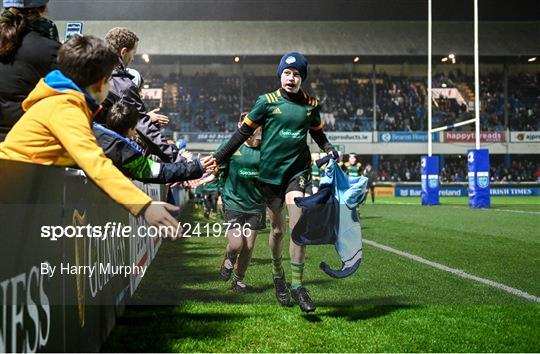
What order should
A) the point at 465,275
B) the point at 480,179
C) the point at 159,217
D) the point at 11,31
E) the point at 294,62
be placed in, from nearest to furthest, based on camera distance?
the point at 159,217, the point at 11,31, the point at 294,62, the point at 465,275, the point at 480,179

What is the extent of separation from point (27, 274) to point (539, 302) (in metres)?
4.61

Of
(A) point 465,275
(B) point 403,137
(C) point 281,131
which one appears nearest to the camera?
(C) point 281,131

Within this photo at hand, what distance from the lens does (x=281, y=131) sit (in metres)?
5.29

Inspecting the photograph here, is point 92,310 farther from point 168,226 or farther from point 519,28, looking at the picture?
point 519,28

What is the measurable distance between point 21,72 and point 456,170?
38.8 metres

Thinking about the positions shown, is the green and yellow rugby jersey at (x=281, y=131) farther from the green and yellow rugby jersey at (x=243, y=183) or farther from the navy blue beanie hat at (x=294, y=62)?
the green and yellow rugby jersey at (x=243, y=183)

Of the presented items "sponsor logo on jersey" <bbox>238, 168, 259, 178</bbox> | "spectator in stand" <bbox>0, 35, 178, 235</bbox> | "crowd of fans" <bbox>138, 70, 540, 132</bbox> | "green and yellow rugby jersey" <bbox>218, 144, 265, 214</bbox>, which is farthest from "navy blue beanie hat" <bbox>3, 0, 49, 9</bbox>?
"crowd of fans" <bbox>138, 70, 540, 132</bbox>

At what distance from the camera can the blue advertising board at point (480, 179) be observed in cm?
2228

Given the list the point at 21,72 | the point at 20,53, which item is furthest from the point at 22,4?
the point at 21,72

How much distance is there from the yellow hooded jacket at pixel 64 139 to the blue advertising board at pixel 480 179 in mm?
21236

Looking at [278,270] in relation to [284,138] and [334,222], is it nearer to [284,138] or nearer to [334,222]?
[334,222]

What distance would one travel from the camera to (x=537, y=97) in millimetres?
42562

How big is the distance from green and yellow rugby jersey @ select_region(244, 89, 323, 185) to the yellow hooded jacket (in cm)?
251

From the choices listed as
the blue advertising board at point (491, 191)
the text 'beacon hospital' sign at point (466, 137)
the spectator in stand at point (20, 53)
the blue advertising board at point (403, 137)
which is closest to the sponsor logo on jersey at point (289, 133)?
the spectator in stand at point (20, 53)
